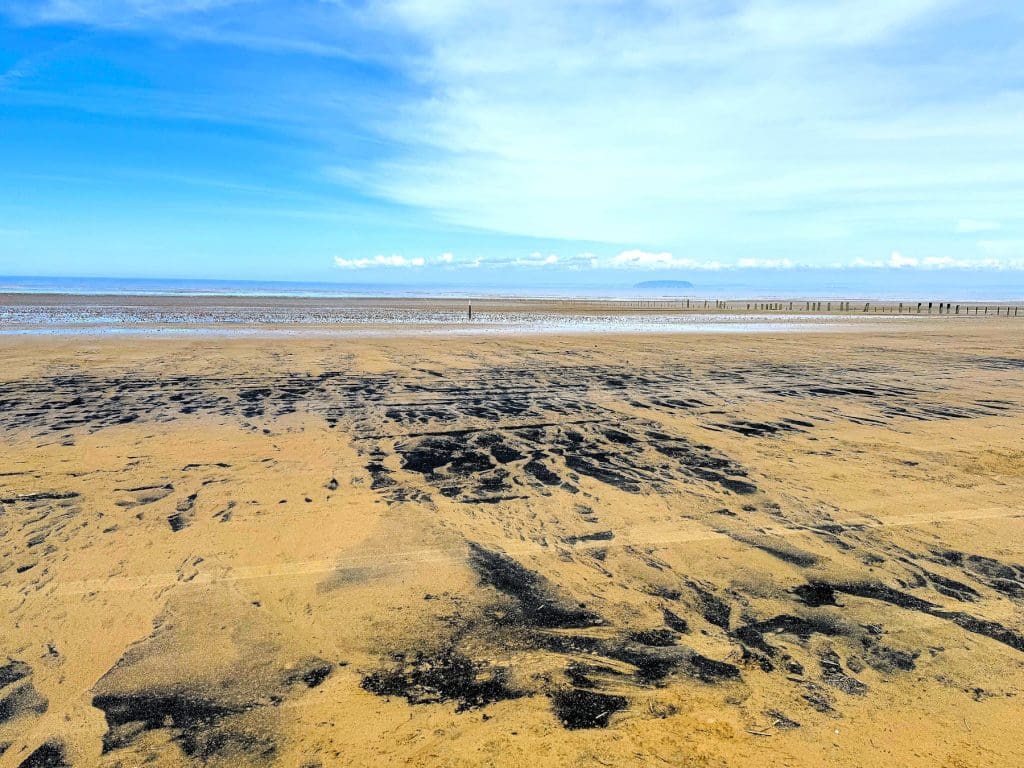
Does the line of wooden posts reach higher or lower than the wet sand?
higher

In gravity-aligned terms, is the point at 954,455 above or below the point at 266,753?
above

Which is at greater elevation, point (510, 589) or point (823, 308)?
point (823, 308)

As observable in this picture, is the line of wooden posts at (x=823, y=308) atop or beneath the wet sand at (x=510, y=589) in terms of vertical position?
atop

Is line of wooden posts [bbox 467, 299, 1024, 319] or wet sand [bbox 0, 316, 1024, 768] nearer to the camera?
wet sand [bbox 0, 316, 1024, 768]

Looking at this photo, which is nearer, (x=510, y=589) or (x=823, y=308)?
(x=510, y=589)

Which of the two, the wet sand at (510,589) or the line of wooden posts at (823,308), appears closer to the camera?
the wet sand at (510,589)

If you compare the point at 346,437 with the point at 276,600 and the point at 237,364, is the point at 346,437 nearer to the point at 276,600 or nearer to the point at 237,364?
the point at 276,600

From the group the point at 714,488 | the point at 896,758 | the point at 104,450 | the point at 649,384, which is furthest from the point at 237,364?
the point at 896,758

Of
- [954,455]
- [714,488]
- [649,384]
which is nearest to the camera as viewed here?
[714,488]
